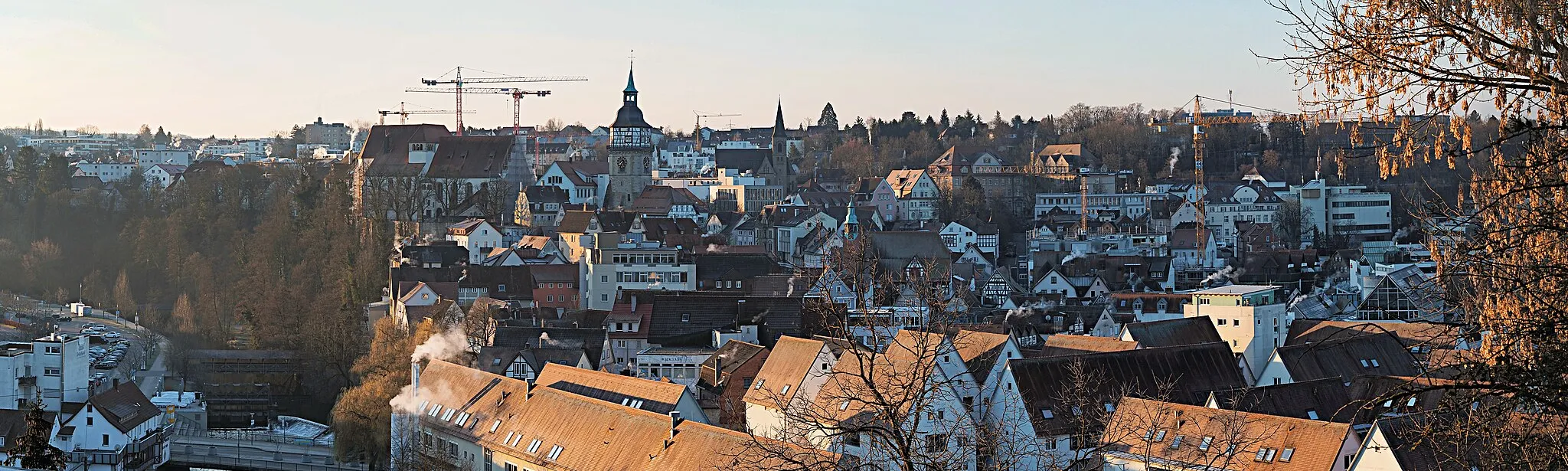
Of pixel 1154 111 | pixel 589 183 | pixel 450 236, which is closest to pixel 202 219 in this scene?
pixel 450 236

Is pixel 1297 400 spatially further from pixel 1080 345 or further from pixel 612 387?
pixel 612 387

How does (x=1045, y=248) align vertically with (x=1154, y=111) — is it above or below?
below

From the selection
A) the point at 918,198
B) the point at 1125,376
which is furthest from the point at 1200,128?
the point at 1125,376

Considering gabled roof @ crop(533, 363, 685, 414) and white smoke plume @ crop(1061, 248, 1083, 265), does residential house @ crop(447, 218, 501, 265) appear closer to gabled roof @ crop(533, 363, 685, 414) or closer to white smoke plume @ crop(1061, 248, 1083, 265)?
white smoke plume @ crop(1061, 248, 1083, 265)

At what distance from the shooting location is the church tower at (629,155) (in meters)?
97.8

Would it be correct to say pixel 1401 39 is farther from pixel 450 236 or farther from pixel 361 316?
pixel 450 236

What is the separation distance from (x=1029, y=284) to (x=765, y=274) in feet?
57.5

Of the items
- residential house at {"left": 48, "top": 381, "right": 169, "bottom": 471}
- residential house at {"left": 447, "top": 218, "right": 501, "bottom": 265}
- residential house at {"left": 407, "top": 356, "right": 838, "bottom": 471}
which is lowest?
residential house at {"left": 48, "top": 381, "right": 169, "bottom": 471}

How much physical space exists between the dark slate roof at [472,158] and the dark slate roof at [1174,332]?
5410 cm

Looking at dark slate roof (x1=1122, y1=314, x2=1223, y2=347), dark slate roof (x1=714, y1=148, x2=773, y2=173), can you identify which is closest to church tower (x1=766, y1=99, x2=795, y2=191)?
dark slate roof (x1=714, y1=148, x2=773, y2=173)

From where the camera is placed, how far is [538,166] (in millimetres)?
107750

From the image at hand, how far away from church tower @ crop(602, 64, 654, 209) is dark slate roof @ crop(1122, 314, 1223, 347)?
189 ft

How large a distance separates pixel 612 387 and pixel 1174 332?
570 inches

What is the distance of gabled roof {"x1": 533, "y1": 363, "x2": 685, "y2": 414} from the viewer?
31.2 metres
